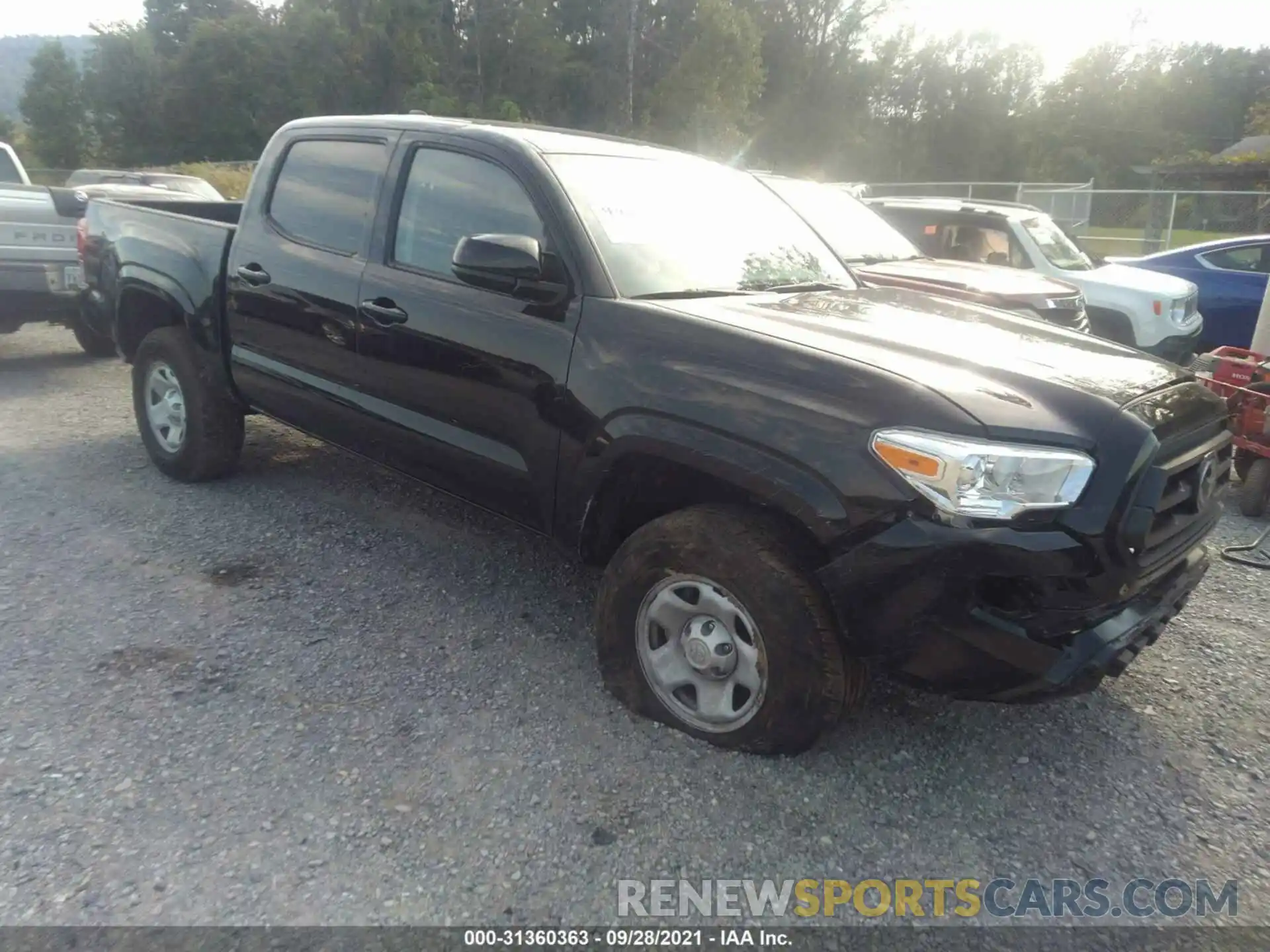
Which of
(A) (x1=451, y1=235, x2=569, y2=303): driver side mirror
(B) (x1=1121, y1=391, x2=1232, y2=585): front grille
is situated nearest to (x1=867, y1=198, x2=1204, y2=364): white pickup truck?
(B) (x1=1121, y1=391, x2=1232, y2=585): front grille

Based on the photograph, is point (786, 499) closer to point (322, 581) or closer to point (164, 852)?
point (164, 852)

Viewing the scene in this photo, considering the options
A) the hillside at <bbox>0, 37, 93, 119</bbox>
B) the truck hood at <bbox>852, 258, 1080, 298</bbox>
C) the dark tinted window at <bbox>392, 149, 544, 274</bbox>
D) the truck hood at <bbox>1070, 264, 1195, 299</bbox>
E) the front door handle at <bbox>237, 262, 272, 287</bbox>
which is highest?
the hillside at <bbox>0, 37, 93, 119</bbox>

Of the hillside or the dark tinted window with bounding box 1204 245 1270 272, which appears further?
the hillside

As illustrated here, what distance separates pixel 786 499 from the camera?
8.86ft

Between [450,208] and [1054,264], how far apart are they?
23.2ft

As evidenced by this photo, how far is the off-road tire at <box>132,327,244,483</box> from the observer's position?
4.92 m

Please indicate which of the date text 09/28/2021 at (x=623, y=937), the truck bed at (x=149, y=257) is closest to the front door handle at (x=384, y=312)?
the truck bed at (x=149, y=257)

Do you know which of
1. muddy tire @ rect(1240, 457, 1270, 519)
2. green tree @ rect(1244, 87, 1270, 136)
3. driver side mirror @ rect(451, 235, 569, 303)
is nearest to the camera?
driver side mirror @ rect(451, 235, 569, 303)

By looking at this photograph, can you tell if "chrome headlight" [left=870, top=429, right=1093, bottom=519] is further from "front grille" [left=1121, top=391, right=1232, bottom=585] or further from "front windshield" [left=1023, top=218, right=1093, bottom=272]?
"front windshield" [left=1023, top=218, right=1093, bottom=272]

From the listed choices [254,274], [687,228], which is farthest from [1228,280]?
[254,274]

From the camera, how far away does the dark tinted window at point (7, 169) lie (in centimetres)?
1010

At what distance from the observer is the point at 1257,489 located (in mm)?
5547

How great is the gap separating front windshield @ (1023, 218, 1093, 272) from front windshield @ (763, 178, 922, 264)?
5.81 ft

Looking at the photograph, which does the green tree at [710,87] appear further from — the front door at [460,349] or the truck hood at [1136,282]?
the front door at [460,349]
